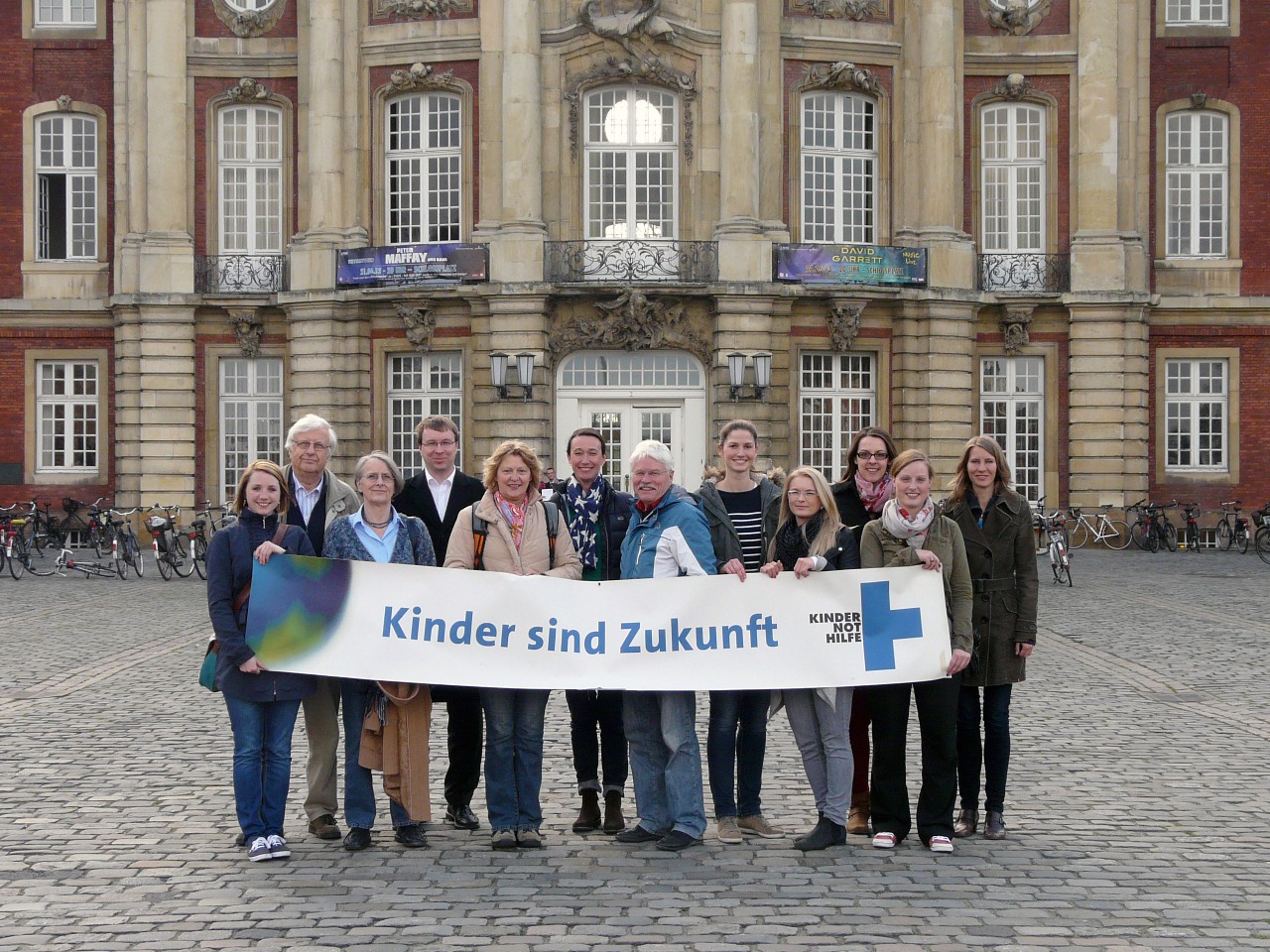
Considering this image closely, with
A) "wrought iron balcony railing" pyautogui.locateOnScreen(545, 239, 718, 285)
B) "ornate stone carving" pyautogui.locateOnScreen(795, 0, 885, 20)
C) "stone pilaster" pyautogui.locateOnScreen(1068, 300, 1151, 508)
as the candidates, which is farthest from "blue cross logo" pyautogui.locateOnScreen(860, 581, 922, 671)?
"stone pilaster" pyautogui.locateOnScreen(1068, 300, 1151, 508)

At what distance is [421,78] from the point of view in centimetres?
3078

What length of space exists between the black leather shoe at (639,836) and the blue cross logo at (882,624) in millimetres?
1271

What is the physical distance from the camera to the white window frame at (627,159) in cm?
3064

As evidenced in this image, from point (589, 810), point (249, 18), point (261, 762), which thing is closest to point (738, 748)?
point (589, 810)

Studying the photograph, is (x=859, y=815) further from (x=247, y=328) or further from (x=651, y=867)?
(x=247, y=328)

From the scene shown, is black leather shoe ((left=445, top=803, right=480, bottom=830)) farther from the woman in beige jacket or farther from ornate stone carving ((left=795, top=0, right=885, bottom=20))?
ornate stone carving ((left=795, top=0, right=885, bottom=20))

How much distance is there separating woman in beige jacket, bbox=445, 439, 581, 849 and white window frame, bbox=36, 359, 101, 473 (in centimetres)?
2775

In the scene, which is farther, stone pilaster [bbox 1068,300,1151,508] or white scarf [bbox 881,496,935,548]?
stone pilaster [bbox 1068,300,1151,508]

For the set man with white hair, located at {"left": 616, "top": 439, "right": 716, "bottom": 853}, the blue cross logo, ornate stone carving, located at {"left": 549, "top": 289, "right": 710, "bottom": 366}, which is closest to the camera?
man with white hair, located at {"left": 616, "top": 439, "right": 716, "bottom": 853}

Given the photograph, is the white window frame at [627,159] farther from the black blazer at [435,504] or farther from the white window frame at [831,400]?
the black blazer at [435,504]

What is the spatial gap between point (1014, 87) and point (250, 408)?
15.7 metres

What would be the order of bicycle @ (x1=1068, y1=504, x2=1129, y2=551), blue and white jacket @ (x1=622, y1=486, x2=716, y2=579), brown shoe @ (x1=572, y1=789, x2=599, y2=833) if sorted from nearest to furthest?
blue and white jacket @ (x1=622, y1=486, x2=716, y2=579), brown shoe @ (x1=572, y1=789, x2=599, y2=833), bicycle @ (x1=1068, y1=504, x2=1129, y2=551)

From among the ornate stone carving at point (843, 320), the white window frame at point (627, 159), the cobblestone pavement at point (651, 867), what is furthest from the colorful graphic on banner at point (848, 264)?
the cobblestone pavement at point (651, 867)

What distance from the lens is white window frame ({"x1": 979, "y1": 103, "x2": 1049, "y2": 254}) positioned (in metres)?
32.3
